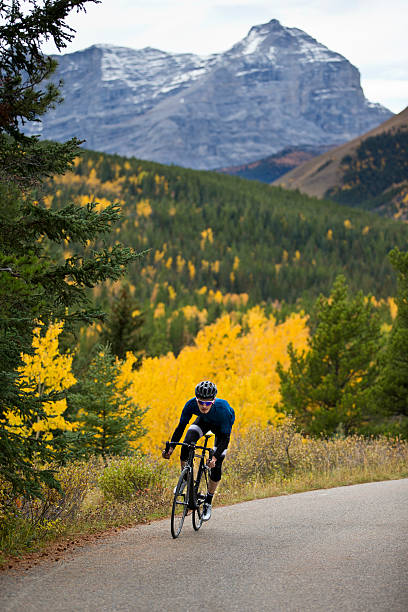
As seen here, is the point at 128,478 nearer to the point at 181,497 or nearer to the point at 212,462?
the point at 181,497

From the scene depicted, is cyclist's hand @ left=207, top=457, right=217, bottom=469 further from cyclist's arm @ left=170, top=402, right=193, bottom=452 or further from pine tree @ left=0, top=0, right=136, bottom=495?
pine tree @ left=0, top=0, right=136, bottom=495

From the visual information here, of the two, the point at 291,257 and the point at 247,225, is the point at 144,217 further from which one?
the point at 291,257

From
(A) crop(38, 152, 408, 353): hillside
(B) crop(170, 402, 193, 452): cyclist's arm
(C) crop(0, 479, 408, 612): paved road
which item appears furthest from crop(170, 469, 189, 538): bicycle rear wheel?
(A) crop(38, 152, 408, 353): hillside

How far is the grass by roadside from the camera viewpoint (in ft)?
26.0

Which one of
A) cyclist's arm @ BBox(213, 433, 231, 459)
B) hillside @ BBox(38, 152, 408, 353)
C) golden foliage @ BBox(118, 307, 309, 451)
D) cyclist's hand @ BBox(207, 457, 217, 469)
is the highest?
hillside @ BBox(38, 152, 408, 353)

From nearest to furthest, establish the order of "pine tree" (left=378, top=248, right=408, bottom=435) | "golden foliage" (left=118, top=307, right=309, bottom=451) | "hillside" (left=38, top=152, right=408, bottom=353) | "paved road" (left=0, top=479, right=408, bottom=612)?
"paved road" (left=0, top=479, right=408, bottom=612) < "pine tree" (left=378, top=248, right=408, bottom=435) < "golden foliage" (left=118, top=307, right=309, bottom=451) < "hillside" (left=38, top=152, right=408, bottom=353)

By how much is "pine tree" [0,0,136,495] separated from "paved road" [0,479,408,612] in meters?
1.28

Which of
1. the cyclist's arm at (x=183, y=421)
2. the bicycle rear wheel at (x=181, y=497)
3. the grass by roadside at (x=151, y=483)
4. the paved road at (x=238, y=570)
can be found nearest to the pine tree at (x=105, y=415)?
the grass by roadside at (x=151, y=483)

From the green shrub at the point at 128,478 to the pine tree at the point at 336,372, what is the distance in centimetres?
1542

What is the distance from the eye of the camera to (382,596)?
218 inches

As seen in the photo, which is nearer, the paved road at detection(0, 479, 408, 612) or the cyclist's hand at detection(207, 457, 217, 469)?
the paved road at detection(0, 479, 408, 612)

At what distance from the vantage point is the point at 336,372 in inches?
1042

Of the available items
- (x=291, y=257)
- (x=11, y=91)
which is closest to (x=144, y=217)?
(x=291, y=257)

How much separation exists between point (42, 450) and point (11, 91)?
446 centimetres
